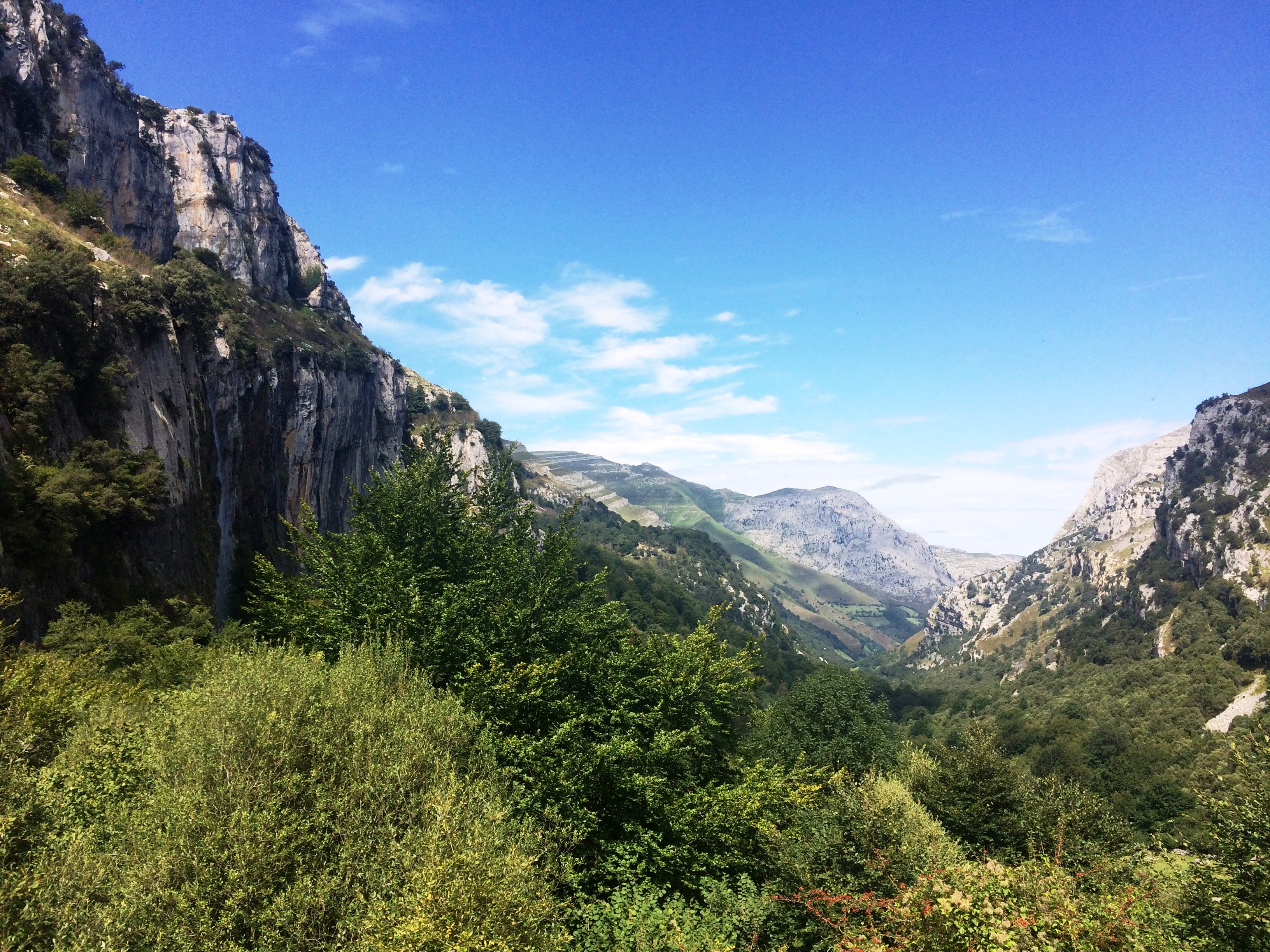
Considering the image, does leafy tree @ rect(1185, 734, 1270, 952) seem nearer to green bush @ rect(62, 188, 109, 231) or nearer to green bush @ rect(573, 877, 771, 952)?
green bush @ rect(573, 877, 771, 952)

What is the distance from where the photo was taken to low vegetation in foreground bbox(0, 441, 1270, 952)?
44.5 ft

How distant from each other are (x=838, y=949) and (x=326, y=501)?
92.7m

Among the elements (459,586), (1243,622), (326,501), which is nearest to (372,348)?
(326,501)

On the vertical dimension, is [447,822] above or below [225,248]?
below

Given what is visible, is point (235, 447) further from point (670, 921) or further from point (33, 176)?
point (670, 921)

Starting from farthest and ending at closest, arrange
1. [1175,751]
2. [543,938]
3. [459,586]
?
1. [1175,751]
2. [459,586]
3. [543,938]

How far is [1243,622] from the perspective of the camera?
14875cm

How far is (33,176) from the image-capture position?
186 feet

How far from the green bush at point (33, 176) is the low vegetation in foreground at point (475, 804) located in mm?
44909

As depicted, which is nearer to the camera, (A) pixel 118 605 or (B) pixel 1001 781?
(A) pixel 118 605

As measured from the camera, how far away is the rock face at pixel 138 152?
203 feet

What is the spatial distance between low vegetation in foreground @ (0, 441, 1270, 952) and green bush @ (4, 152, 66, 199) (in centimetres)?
4491

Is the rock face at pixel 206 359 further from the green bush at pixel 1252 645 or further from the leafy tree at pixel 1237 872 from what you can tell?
the green bush at pixel 1252 645

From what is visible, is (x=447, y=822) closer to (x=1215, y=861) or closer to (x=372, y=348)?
(x=1215, y=861)
